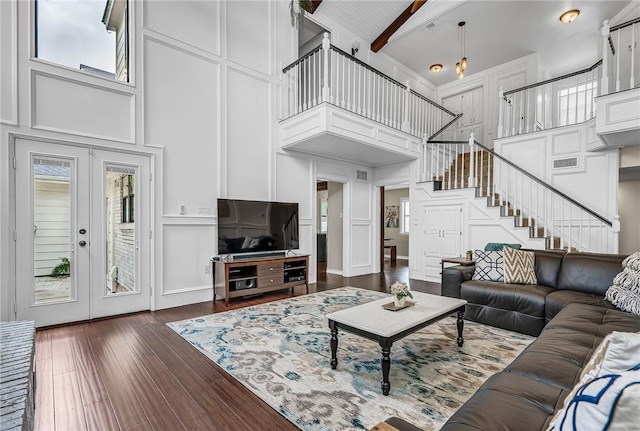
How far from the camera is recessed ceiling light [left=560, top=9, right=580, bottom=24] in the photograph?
226 inches

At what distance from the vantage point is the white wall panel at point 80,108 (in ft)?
11.3

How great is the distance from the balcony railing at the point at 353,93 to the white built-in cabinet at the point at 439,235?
5.68 ft

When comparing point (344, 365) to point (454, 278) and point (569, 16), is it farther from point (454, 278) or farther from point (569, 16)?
point (569, 16)

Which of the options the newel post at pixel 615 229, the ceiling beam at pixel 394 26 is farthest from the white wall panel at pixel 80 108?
the newel post at pixel 615 229

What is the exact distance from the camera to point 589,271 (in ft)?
10.4

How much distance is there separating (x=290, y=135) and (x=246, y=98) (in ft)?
3.11

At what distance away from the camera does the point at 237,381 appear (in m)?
2.31

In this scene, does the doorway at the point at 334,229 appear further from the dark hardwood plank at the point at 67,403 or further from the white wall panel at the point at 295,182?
the dark hardwood plank at the point at 67,403

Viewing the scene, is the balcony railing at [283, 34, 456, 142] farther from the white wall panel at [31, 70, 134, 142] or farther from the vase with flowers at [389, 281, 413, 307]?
the vase with flowers at [389, 281, 413, 307]

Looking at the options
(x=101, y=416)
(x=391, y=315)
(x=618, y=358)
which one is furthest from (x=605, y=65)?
(x=101, y=416)

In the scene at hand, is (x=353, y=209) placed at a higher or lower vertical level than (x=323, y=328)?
higher

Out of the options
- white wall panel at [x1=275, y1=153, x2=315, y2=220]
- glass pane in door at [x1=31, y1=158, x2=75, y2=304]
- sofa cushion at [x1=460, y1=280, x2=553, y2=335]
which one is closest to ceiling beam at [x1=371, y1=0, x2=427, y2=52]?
white wall panel at [x1=275, y1=153, x2=315, y2=220]

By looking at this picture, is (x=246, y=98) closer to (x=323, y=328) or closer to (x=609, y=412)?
(x=323, y=328)

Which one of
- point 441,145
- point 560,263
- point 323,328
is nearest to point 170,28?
point 323,328
